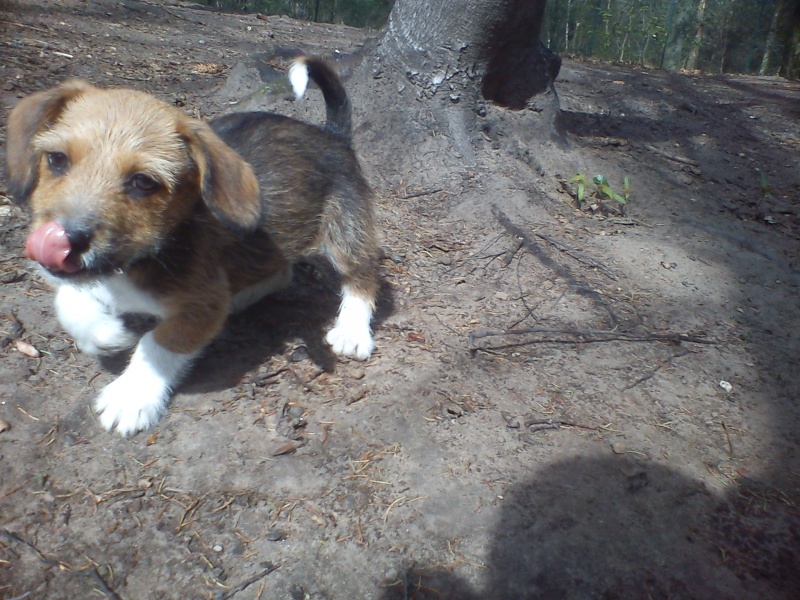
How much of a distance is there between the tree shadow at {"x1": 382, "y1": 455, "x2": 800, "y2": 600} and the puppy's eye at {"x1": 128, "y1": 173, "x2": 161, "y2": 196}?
5.91 ft

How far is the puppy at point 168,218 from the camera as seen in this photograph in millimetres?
2393

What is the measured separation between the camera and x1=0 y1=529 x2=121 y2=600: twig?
2107mm

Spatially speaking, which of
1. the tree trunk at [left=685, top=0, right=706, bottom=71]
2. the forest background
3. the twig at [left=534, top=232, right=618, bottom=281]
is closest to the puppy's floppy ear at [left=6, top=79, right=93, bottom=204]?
the twig at [left=534, top=232, right=618, bottom=281]

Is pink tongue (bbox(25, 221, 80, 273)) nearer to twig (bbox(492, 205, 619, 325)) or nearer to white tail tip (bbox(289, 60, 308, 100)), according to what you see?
white tail tip (bbox(289, 60, 308, 100))

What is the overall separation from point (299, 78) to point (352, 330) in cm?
150

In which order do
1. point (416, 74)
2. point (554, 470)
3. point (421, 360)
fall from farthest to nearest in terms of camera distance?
point (416, 74) < point (421, 360) < point (554, 470)

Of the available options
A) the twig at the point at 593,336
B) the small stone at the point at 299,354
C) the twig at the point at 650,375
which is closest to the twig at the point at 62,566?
the small stone at the point at 299,354

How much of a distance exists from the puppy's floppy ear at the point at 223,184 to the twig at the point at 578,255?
2529 millimetres

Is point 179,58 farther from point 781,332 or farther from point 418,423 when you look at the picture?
point 781,332

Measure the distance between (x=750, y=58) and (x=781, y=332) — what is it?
16264mm

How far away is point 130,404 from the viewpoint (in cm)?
280

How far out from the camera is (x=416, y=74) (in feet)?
17.0

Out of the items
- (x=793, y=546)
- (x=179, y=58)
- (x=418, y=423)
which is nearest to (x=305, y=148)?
(x=418, y=423)

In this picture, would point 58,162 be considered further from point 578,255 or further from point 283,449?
point 578,255
